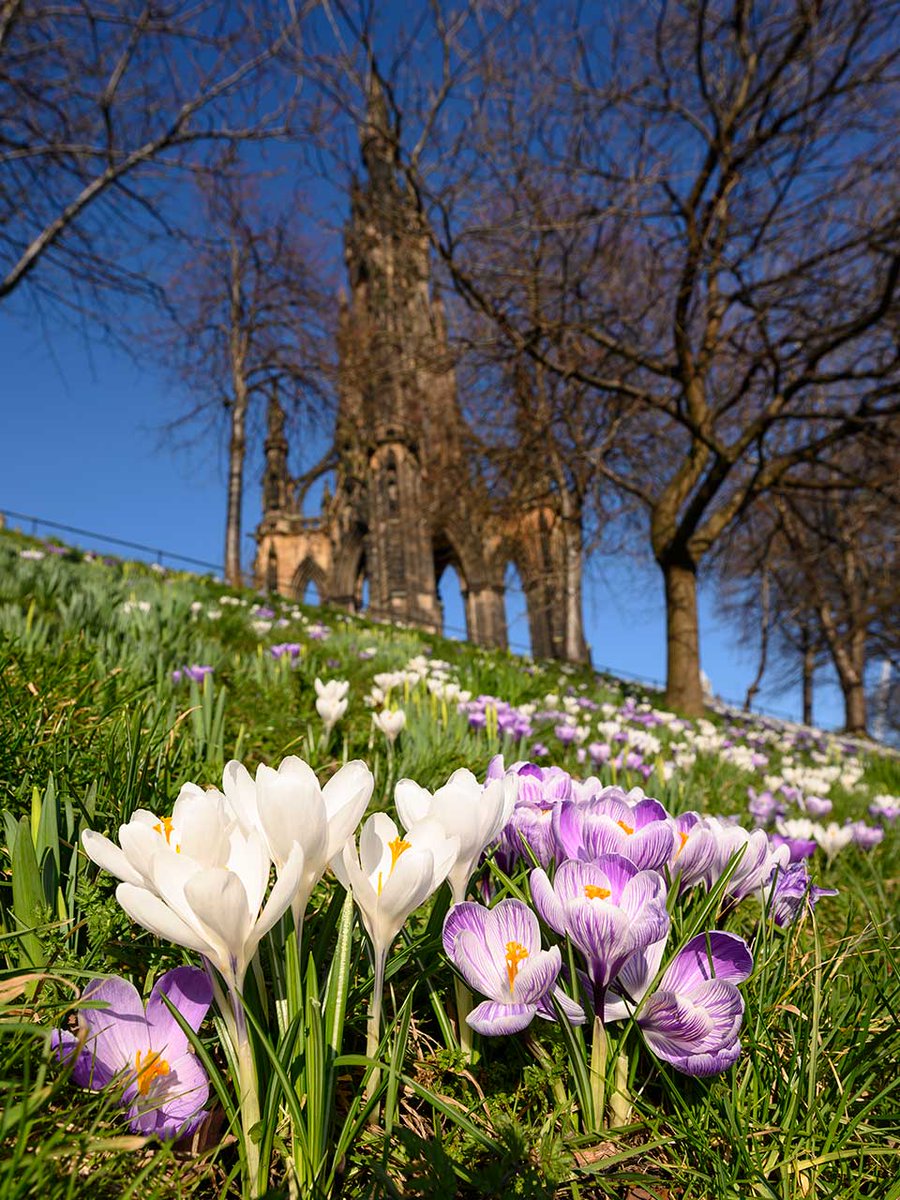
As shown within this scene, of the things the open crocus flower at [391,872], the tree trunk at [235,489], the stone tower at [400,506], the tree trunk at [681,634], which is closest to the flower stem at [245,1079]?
the open crocus flower at [391,872]

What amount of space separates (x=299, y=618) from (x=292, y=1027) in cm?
617

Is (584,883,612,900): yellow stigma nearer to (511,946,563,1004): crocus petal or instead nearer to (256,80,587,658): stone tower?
(511,946,563,1004): crocus petal

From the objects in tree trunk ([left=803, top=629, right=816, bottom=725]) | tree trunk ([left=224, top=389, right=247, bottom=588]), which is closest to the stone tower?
tree trunk ([left=224, top=389, right=247, bottom=588])

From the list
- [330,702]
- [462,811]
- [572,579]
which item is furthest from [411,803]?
[572,579]

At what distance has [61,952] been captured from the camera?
39.1 inches

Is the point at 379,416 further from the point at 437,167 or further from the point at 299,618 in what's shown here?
the point at 299,618

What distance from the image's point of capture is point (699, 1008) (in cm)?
83

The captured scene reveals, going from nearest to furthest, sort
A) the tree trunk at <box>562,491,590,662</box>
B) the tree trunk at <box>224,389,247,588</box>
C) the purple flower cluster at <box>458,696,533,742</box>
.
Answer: the purple flower cluster at <box>458,696,533,742</box>
the tree trunk at <box>562,491,590,662</box>
the tree trunk at <box>224,389,247,588</box>

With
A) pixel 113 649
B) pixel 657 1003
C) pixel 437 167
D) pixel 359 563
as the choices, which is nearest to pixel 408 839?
pixel 657 1003

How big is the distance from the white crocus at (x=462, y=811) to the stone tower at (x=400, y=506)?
9288mm

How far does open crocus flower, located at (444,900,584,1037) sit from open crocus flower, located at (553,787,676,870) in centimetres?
15

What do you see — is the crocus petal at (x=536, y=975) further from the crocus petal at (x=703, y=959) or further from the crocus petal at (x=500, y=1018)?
the crocus petal at (x=703, y=959)

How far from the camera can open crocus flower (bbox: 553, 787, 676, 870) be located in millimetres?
940

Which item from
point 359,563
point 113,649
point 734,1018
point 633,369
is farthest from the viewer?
point 359,563
